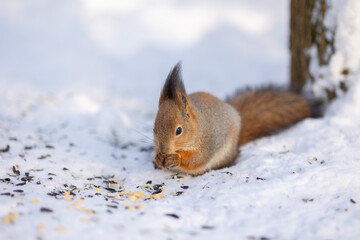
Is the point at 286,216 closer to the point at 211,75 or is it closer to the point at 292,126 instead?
the point at 292,126

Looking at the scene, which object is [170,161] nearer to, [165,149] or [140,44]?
[165,149]

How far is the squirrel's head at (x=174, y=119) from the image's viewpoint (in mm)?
2084

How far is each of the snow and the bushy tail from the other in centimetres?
9

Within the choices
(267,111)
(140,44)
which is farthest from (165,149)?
(140,44)

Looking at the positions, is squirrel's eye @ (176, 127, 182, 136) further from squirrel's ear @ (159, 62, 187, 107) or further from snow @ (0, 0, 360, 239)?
snow @ (0, 0, 360, 239)

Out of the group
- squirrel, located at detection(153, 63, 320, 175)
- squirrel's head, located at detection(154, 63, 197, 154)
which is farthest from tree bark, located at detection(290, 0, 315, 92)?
squirrel's head, located at detection(154, 63, 197, 154)

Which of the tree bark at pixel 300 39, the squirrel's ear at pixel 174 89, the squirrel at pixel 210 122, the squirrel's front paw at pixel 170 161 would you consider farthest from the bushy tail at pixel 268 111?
the squirrel's ear at pixel 174 89

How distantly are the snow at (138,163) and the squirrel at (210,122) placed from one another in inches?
4.2

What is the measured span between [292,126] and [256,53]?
4.08 meters

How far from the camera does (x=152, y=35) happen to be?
7258 mm

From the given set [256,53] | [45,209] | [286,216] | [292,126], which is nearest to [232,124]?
[292,126]

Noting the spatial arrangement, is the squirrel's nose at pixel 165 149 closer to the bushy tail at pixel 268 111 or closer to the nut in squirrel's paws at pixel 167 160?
the nut in squirrel's paws at pixel 167 160

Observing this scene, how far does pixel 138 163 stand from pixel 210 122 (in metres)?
0.71

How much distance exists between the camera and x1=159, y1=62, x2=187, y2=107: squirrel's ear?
2072 millimetres
